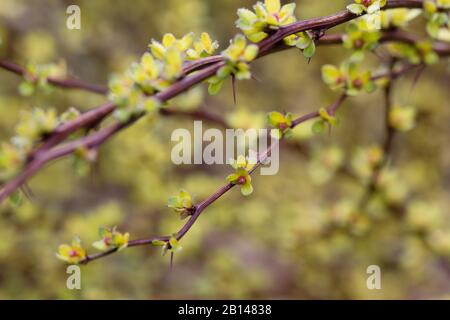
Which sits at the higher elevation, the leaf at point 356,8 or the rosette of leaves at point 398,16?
the rosette of leaves at point 398,16

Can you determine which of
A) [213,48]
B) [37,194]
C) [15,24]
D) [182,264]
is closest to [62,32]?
[15,24]

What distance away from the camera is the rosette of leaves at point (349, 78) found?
125cm

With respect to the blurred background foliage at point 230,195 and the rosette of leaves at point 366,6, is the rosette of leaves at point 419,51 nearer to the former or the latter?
the rosette of leaves at point 366,6

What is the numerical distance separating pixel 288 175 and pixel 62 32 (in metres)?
1.45

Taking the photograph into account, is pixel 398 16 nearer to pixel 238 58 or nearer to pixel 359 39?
pixel 359 39

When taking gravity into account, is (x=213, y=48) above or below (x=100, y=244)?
above

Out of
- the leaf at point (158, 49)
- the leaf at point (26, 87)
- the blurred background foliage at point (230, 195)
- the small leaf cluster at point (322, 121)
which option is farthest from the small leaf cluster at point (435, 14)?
the leaf at point (26, 87)

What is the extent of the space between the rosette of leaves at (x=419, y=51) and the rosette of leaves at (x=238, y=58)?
57 cm

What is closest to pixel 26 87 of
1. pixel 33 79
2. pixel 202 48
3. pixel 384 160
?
pixel 33 79

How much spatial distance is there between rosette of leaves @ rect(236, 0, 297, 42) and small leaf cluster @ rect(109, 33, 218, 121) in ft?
0.26

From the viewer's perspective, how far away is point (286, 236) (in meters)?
2.28

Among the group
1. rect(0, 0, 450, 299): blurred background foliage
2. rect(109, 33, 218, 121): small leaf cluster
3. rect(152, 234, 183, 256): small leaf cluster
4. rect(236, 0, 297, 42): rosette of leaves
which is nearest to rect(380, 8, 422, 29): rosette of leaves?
rect(236, 0, 297, 42): rosette of leaves
